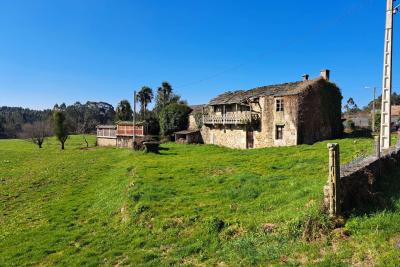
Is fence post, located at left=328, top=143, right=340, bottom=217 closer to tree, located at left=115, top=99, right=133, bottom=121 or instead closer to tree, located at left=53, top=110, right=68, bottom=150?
tree, located at left=53, top=110, right=68, bottom=150

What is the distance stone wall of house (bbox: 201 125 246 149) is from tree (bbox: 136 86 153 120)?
3519 centimetres

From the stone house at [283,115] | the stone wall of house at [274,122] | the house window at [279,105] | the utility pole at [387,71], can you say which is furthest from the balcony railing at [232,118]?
the utility pole at [387,71]

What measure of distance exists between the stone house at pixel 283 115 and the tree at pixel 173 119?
31.2ft

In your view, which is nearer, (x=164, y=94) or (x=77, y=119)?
(x=164, y=94)

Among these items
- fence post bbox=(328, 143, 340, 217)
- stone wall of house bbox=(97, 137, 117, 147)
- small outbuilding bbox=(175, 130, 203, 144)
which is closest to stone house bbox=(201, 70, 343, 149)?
small outbuilding bbox=(175, 130, 203, 144)

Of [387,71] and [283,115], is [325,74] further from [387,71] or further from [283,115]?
[387,71]

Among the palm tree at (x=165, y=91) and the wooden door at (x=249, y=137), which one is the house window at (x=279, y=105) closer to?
the wooden door at (x=249, y=137)

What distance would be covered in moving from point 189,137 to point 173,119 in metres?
6.16

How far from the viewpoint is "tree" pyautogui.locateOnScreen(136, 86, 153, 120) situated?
77569 mm

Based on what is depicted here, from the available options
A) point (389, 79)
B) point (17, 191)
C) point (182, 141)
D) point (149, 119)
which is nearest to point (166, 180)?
point (17, 191)

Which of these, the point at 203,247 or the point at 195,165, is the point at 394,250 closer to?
the point at 203,247

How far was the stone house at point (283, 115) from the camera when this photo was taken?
3247 centimetres

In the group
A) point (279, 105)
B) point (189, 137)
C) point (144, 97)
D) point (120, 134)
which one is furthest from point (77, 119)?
A: point (279, 105)

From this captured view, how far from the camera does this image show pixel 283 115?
109 ft
